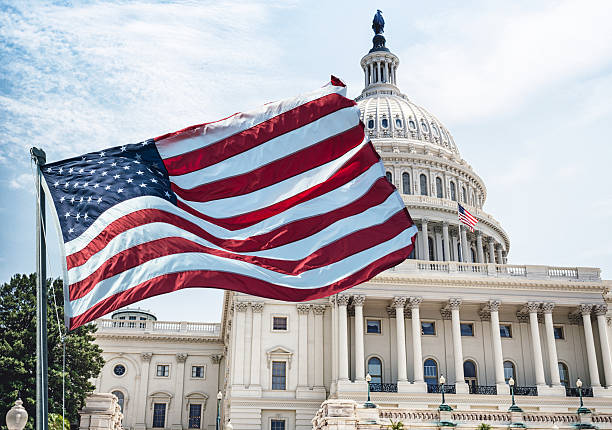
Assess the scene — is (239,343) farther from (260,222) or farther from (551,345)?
(260,222)

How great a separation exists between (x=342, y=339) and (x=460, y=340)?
37.1ft

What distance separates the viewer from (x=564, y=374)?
6869 centimetres

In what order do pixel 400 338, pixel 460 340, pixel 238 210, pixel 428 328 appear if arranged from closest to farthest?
pixel 238 210 → pixel 400 338 → pixel 460 340 → pixel 428 328

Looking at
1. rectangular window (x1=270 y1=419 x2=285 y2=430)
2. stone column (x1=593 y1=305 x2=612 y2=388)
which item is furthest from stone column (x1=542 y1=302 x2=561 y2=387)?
rectangular window (x1=270 y1=419 x2=285 y2=430)

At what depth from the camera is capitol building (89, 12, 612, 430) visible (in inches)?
2440

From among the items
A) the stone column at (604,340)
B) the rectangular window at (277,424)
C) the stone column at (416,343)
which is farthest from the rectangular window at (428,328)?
the rectangular window at (277,424)

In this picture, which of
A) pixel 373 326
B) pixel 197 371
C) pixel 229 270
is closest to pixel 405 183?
pixel 373 326

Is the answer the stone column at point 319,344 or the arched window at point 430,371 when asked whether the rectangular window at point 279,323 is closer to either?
the stone column at point 319,344

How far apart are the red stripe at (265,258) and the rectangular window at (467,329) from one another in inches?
2179

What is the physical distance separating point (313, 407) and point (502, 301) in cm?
2021

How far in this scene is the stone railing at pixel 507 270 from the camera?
6806 cm

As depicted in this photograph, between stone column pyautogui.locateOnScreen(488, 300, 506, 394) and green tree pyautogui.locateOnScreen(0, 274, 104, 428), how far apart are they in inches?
1350

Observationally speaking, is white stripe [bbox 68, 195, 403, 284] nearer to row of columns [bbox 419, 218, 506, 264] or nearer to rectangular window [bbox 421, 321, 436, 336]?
rectangular window [bbox 421, 321, 436, 336]

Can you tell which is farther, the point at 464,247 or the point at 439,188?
the point at 439,188
